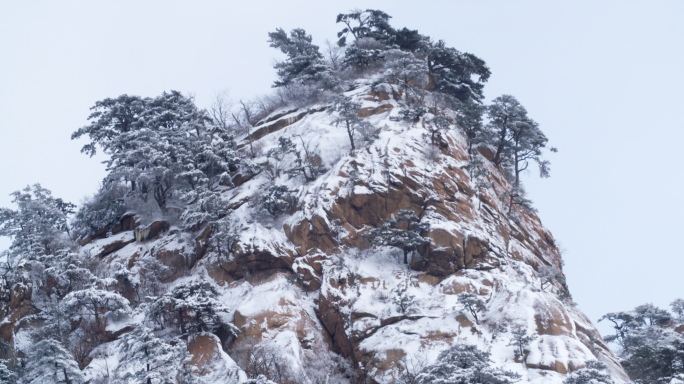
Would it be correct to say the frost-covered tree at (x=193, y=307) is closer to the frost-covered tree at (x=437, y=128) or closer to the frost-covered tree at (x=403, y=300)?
the frost-covered tree at (x=403, y=300)

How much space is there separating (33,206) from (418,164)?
28689 mm

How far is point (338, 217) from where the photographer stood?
107 ft

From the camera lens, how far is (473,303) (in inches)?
1004

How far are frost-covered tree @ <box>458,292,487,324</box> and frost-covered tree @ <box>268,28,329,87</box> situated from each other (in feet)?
95.0

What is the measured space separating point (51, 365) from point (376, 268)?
Answer: 18.0 meters

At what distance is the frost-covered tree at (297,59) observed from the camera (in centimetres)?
4944

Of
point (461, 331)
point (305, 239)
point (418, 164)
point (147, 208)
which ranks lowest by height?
point (461, 331)

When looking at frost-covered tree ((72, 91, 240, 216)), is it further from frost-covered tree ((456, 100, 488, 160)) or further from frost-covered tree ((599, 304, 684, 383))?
frost-covered tree ((599, 304, 684, 383))

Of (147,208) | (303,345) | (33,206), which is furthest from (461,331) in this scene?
(33,206)

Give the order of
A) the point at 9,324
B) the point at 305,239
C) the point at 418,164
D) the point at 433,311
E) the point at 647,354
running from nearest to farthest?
the point at 647,354, the point at 433,311, the point at 9,324, the point at 305,239, the point at 418,164

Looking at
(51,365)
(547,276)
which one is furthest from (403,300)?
(51,365)

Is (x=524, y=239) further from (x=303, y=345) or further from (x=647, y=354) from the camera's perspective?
(x=303, y=345)

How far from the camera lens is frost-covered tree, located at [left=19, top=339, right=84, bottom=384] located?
858 inches

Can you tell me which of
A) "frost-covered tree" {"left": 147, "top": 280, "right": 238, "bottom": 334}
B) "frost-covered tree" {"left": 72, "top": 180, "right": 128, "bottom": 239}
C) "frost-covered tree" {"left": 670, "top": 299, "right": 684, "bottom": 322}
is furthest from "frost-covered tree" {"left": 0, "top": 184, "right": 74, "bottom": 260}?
"frost-covered tree" {"left": 670, "top": 299, "right": 684, "bottom": 322}
